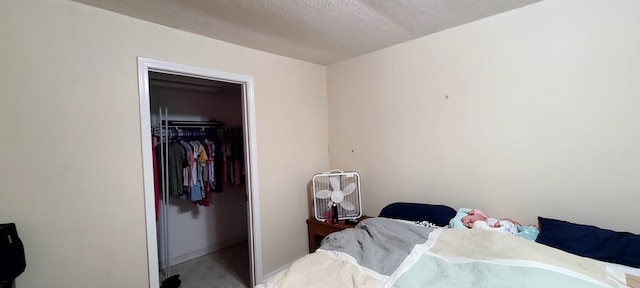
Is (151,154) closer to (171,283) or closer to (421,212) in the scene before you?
(171,283)

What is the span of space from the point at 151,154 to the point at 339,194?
1.63 metres

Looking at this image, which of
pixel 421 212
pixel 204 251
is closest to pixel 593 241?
pixel 421 212

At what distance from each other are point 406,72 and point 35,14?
2.55 meters

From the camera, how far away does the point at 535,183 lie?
1841mm

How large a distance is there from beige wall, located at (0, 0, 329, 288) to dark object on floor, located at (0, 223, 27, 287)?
118 mm

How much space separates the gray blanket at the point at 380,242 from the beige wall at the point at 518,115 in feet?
2.54

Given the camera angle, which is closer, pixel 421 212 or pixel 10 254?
pixel 10 254

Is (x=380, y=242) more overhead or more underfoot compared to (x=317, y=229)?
more overhead

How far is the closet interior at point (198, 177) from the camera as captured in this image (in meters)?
A: 2.78

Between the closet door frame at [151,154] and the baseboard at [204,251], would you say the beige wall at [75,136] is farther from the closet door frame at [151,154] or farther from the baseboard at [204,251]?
the baseboard at [204,251]

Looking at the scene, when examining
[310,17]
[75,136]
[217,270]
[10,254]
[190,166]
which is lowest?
[217,270]

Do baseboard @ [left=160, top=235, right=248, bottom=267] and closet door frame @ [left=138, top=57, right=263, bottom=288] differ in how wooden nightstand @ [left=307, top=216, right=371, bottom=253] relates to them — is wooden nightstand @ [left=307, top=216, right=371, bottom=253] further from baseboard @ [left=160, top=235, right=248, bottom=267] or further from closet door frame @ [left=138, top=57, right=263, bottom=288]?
baseboard @ [left=160, top=235, right=248, bottom=267]

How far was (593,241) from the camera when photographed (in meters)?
1.48

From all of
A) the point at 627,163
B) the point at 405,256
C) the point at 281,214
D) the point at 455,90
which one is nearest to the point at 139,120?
the point at 281,214
